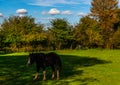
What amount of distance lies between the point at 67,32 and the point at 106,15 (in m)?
12.1

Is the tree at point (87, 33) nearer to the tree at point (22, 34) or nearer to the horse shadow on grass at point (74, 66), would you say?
the tree at point (22, 34)

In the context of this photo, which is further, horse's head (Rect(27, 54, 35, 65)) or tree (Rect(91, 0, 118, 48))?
tree (Rect(91, 0, 118, 48))

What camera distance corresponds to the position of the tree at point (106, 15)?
78700 mm

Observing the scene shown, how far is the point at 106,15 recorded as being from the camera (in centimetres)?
7994

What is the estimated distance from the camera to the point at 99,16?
80562 millimetres

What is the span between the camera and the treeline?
71.9 metres

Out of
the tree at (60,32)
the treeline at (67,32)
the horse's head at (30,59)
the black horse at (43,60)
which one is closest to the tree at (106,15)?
the treeline at (67,32)

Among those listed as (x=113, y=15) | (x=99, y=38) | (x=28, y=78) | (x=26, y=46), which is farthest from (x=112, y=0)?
(x=28, y=78)

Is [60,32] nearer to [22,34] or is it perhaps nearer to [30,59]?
[22,34]

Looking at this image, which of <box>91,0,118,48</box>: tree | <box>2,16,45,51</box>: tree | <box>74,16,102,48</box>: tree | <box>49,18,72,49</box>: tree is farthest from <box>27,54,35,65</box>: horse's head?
<box>91,0,118,48</box>: tree

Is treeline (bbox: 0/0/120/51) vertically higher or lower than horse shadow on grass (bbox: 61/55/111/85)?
higher

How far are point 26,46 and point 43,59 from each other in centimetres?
5308

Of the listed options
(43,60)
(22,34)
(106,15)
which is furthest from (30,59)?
(106,15)

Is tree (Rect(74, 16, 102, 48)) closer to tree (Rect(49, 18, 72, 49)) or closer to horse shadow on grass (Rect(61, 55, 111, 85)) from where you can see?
tree (Rect(49, 18, 72, 49))
